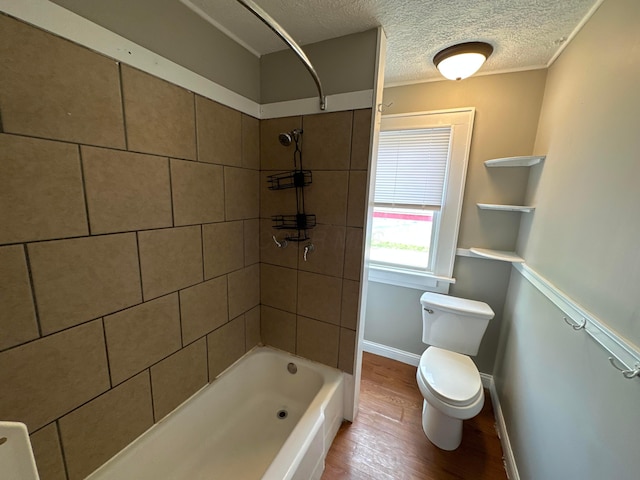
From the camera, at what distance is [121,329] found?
1.00 metres

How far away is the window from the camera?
5.85ft

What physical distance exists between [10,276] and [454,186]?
7.34 ft

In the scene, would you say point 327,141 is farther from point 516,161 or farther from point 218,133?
point 516,161

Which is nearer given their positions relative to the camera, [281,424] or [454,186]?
[281,424]

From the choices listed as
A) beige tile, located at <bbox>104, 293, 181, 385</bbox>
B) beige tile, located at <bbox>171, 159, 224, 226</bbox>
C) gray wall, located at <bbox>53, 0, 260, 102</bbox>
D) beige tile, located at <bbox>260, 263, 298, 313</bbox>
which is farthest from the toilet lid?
gray wall, located at <bbox>53, 0, 260, 102</bbox>

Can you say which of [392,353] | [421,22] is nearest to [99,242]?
[421,22]

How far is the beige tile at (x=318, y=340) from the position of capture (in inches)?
61.7

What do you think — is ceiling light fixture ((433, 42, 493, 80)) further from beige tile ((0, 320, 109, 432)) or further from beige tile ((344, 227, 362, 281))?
beige tile ((0, 320, 109, 432))

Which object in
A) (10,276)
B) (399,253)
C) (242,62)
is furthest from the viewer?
(399,253)

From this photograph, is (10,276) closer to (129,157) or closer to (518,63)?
(129,157)

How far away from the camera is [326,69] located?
1.35 metres

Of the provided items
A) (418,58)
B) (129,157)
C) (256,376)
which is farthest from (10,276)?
(418,58)

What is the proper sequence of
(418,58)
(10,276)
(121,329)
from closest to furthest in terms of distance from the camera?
(10,276) < (121,329) < (418,58)

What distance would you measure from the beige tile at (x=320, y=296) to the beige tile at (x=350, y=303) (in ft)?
0.10
